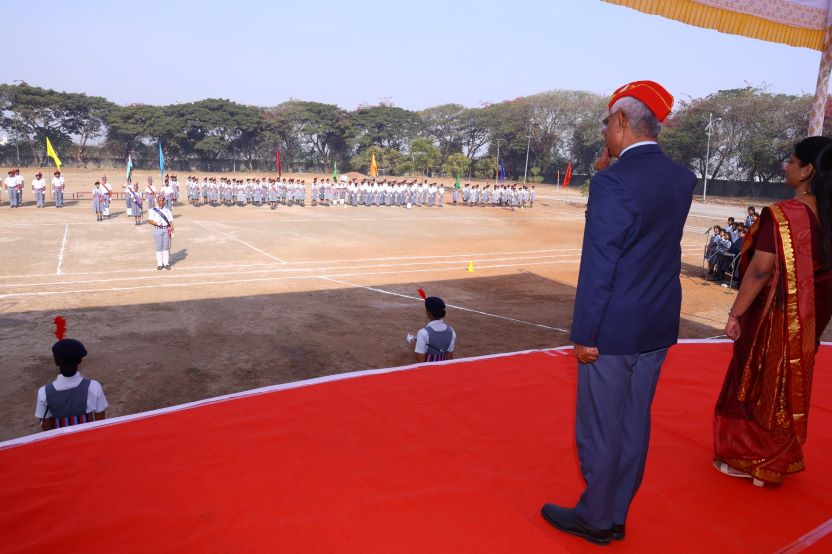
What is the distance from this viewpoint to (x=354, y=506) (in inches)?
103

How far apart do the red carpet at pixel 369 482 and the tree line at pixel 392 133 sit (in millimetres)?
43399

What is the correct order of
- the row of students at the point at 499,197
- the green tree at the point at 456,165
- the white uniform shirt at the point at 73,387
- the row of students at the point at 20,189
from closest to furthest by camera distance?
the white uniform shirt at the point at 73,387 → the row of students at the point at 20,189 → the row of students at the point at 499,197 → the green tree at the point at 456,165

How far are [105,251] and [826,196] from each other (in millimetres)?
15464

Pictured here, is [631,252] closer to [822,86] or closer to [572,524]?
[572,524]

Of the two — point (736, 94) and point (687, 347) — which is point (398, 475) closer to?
point (687, 347)

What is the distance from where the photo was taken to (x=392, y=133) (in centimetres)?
5881

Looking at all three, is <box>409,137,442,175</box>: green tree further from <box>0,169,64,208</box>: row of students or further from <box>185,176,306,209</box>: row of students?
<box>0,169,64,208</box>: row of students

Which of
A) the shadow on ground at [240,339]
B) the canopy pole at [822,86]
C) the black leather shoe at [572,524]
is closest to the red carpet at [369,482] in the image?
the black leather shoe at [572,524]

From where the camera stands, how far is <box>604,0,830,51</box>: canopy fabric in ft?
17.5

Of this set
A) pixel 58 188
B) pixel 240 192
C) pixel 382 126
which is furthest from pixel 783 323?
pixel 382 126

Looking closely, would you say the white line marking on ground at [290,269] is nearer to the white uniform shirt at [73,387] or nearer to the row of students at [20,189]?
the white uniform shirt at [73,387]

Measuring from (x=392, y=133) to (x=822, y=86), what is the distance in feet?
181

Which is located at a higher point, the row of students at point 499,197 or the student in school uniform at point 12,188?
the row of students at point 499,197

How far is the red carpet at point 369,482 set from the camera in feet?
7.88
